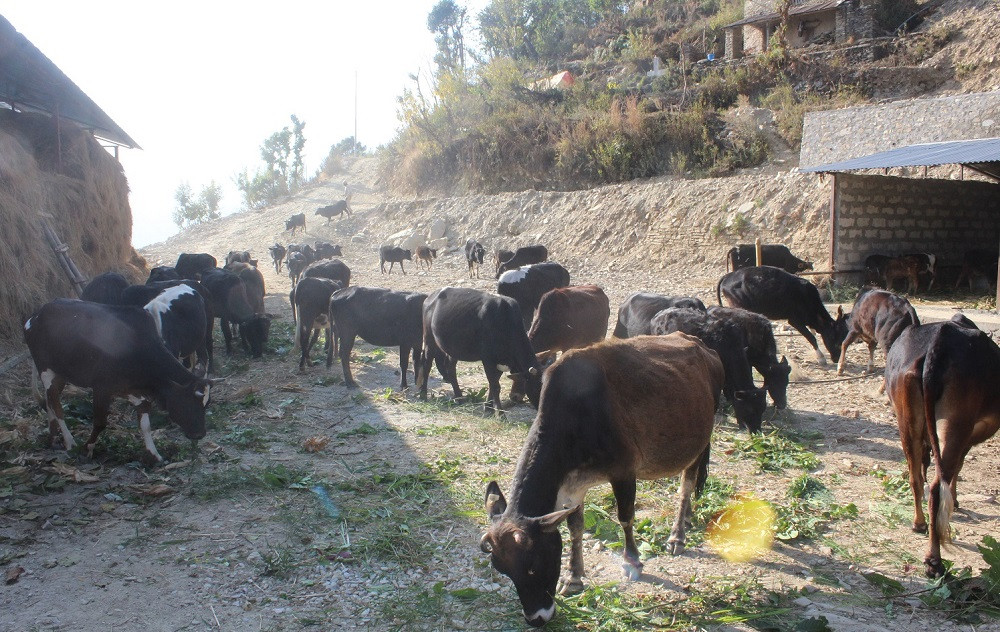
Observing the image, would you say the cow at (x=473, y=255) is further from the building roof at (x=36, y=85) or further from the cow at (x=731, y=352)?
the cow at (x=731, y=352)

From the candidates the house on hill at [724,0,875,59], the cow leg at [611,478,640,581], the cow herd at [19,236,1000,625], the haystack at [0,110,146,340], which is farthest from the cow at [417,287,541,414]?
the house on hill at [724,0,875,59]

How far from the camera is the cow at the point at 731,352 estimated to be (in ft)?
26.6

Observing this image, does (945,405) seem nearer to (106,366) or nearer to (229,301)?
(106,366)

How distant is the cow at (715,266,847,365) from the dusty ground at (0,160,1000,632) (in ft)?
2.24

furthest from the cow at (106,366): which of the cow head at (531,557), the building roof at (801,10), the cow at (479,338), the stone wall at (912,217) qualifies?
the building roof at (801,10)

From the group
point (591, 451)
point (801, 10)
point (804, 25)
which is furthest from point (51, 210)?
point (804, 25)

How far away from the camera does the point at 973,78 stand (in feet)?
91.1

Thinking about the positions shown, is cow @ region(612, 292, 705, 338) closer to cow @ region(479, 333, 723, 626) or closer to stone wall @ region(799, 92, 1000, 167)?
cow @ region(479, 333, 723, 626)

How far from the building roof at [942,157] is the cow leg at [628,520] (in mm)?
12696

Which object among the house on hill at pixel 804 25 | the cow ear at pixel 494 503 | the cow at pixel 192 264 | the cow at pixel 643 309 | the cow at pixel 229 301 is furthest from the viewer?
the house on hill at pixel 804 25

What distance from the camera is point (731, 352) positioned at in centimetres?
845

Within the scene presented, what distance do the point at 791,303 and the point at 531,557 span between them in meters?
9.51

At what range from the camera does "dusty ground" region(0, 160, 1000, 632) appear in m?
4.69

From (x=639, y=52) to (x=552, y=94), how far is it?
6183mm
